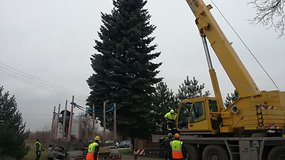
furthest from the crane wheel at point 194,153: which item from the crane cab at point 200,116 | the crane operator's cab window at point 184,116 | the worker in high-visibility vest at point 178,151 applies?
the worker in high-visibility vest at point 178,151

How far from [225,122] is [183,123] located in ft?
6.93

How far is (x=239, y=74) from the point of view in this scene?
13164 millimetres

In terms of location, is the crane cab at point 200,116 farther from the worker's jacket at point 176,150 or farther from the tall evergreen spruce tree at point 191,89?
the tall evergreen spruce tree at point 191,89

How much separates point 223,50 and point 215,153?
14.5 feet

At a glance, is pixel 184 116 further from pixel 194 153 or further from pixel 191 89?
pixel 191 89

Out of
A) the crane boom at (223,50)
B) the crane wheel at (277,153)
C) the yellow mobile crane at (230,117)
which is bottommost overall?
the crane wheel at (277,153)

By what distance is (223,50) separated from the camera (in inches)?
546

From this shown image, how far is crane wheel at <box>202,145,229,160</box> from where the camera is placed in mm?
13000

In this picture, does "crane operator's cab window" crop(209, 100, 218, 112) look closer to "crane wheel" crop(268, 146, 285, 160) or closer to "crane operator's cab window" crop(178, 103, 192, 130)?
"crane operator's cab window" crop(178, 103, 192, 130)

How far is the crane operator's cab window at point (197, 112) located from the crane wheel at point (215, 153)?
1246mm

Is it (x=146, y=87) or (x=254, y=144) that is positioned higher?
(x=146, y=87)

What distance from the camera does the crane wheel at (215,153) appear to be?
1300 cm

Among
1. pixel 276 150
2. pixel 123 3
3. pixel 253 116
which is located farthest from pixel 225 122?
pixel 123 3

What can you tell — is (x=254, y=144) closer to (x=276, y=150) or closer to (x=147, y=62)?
(x=276, y=150)
